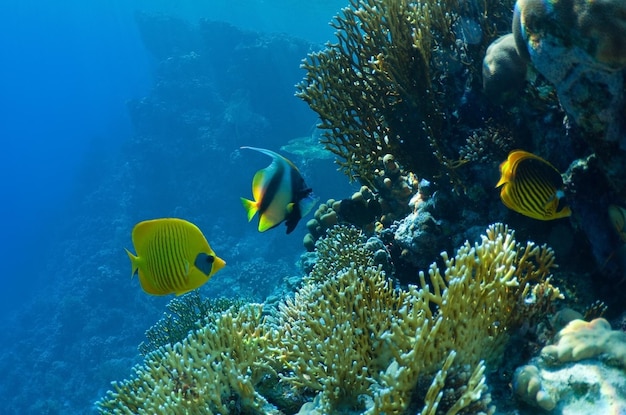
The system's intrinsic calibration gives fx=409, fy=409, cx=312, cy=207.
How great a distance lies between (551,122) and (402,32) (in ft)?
5.81

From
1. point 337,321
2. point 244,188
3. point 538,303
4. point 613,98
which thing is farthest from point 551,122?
point 244,188

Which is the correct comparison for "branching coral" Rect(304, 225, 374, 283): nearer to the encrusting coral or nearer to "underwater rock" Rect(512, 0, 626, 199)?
the encrusting coral

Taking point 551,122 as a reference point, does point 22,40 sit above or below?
above

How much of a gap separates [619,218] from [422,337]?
1.64 m

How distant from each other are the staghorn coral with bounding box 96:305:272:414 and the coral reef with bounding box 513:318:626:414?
5.30ft

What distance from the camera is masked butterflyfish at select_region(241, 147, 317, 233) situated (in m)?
2.63

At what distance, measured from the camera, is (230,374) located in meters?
2.57

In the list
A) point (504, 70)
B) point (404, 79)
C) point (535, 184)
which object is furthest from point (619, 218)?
point (404, 79)

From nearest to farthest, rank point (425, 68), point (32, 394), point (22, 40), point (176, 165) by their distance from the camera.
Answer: point (425, 68) → point (32, 394) → point (176, 165) → point (22, 40)

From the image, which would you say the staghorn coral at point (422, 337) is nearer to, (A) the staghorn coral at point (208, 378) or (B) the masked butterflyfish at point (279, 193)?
(A) the staghorn coral at point (208, 378)

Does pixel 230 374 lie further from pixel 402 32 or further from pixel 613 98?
pixel 402 32

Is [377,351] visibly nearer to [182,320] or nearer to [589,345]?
[589,345]

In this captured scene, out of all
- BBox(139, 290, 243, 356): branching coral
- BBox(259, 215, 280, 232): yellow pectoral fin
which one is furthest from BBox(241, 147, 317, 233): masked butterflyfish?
BBox(139, 290, 243, 356): branching coral

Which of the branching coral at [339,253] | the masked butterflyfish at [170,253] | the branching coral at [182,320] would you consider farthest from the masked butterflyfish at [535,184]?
the branching coral at [182,320]
